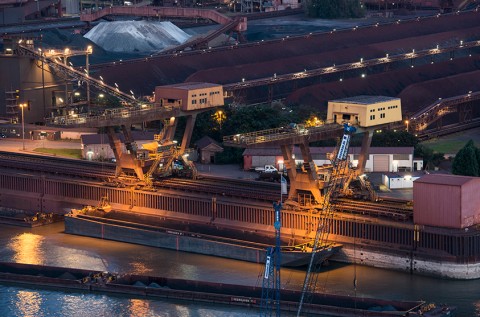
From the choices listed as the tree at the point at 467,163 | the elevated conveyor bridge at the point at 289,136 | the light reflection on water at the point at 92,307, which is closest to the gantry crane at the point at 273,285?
the light reflection on water at the point at 92,307

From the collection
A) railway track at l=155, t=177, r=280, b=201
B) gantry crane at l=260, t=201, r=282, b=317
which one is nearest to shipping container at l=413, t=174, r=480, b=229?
gantry crane at l=260, t=201, r=282, b=317

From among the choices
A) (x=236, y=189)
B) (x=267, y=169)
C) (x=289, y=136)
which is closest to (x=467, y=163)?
(x=267, y=169)

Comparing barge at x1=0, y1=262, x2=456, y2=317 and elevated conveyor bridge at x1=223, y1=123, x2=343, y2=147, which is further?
elevated conveyor bridge at x1=223, y1=123, x2=343, y2=147

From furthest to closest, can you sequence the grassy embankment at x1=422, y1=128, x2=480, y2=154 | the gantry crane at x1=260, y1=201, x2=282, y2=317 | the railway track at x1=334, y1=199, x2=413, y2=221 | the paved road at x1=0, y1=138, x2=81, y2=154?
1. the grassy embankment at x1=422, y1=128, x2=480, y2=154
2. the paved road at x1=0, y1=138, x2=81, y2=154
3. the railway track at x1=334, y1=199, x2=413, y2=221
4. the gantry crane at x1=260, y1=201, x2=282, y2=317

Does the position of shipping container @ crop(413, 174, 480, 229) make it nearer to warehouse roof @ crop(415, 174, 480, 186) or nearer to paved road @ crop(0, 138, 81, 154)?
warehouse roof @ crop(415, 174, 480, 186)

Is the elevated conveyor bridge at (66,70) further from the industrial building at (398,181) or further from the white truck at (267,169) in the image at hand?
the industrial building at (398,181)

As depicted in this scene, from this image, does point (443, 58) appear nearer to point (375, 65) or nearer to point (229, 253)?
point (375, 65)
